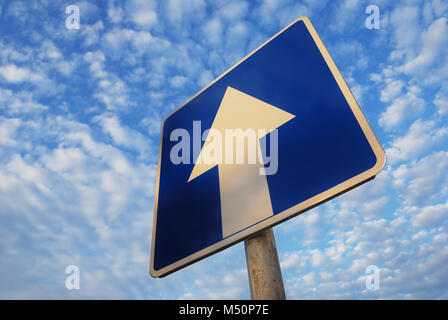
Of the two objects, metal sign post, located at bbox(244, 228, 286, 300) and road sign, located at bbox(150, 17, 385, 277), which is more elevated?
road sign, located at bbox(150, 17, 385, 277)

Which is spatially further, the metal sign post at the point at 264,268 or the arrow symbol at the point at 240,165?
the arrow symbol at the point at 240,165

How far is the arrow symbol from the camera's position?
107 centimetres

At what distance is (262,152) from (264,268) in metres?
0.48

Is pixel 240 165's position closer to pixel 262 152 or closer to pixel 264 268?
pixel 262 152

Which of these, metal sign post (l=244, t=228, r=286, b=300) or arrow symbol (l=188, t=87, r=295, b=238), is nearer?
metal sign post (l=244, t=228, r=286, b=300)

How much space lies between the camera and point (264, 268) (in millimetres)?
955

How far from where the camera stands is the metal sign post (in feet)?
3.00

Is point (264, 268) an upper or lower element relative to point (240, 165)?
lower

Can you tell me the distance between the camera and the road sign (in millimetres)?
979

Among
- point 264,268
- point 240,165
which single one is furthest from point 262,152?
point 264,268

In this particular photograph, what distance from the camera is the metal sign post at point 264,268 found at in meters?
0.92
